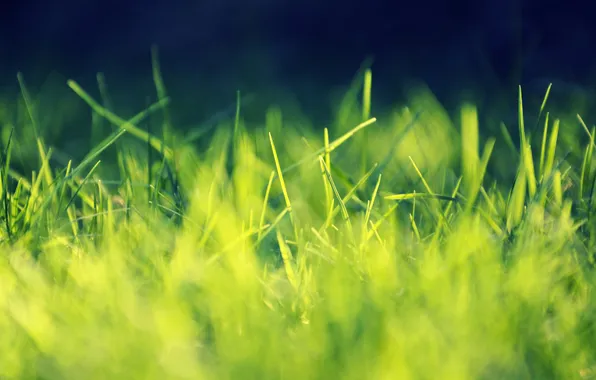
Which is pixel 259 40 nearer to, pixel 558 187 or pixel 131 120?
pixel 131 120

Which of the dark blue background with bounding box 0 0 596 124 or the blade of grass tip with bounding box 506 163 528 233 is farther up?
the blade of grass tip with bounding box 506 163 528 233

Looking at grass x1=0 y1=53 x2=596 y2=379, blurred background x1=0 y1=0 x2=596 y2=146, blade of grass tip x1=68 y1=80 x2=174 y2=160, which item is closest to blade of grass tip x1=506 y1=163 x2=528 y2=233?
grass x1=0 y1=53 x2=596 y2=379

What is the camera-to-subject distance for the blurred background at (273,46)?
7.59ft

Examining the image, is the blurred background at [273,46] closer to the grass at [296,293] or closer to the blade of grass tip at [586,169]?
the blade of grass tip at [586,169]

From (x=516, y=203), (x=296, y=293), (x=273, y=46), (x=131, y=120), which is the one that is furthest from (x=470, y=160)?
(x=273, y=46)

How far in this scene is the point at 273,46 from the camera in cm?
292

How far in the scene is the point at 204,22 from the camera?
3.01 metres

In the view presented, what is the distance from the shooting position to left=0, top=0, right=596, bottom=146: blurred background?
2.31 m

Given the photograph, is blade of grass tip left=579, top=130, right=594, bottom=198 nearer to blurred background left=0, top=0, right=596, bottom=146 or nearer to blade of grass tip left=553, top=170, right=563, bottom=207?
blade of grass tip left=553, top=170, right=563, bottom=207

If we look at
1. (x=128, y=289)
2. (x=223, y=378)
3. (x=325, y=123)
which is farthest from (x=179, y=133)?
(x=223, y=378)

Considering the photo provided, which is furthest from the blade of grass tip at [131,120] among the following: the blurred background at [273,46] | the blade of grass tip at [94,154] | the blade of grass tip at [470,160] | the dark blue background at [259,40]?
the dark blue background at [259,40]

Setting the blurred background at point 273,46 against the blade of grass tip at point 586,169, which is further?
the blurred background at point 273,46

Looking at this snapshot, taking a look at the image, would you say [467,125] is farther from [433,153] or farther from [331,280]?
[331,280]

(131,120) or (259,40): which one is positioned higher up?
(131,120)
